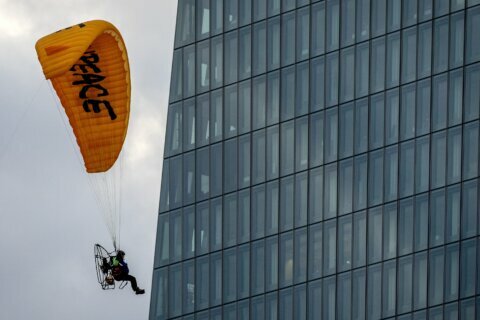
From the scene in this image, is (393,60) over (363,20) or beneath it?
beneath

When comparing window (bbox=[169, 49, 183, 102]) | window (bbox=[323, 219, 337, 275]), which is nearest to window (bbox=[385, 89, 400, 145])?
window (bbox=[323, 219, 337, 275])

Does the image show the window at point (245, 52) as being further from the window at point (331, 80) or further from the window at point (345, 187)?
the window at point (345, 187)

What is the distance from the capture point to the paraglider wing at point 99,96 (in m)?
150

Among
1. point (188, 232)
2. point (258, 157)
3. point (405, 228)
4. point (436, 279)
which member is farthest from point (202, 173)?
point (436, 279)

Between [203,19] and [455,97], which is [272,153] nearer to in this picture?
[203,19]

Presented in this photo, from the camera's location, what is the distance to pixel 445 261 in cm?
16500

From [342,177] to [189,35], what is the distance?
15066 mm

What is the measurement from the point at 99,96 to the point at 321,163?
24097 millimetres

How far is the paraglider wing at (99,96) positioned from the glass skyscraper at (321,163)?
2214 centimetres

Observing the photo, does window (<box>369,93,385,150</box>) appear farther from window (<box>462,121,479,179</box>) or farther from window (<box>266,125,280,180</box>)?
window (<box>266,125,280,180</box>)

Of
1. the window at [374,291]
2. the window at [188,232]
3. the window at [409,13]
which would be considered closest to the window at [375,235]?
the window at [374,291]

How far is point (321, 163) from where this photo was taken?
562ft

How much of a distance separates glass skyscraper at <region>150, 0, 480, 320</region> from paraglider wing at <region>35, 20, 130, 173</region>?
72.6ft

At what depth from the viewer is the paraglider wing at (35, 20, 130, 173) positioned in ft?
492
